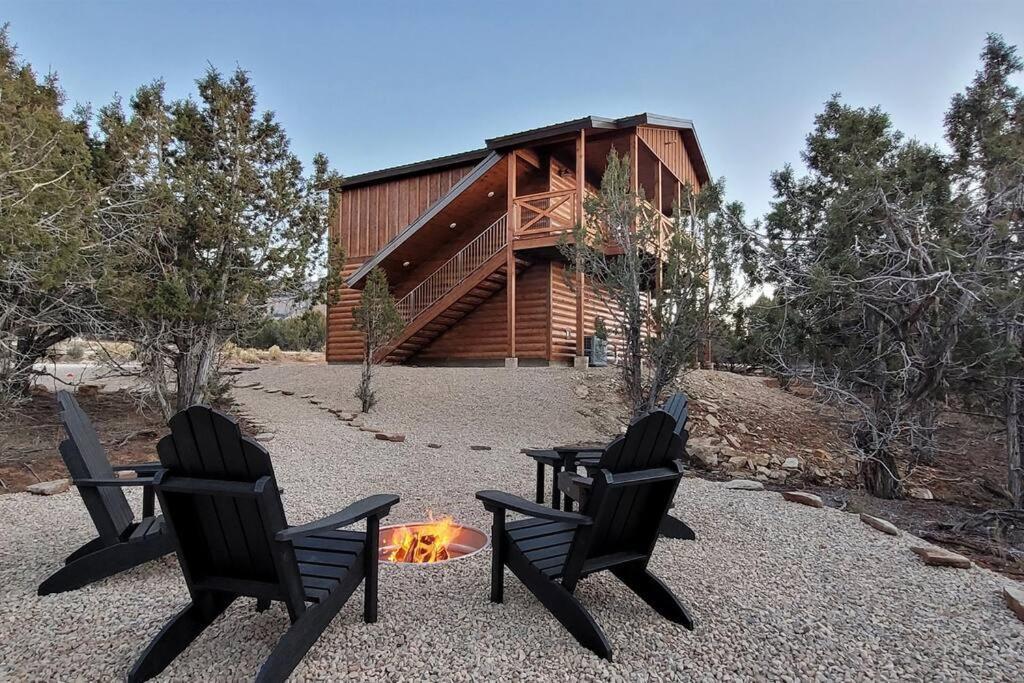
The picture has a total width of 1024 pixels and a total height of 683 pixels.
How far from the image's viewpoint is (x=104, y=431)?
686 cm

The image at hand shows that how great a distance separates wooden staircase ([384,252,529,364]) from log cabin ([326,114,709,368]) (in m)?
0.03

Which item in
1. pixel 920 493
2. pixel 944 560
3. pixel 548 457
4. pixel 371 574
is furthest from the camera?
pixel 920 493

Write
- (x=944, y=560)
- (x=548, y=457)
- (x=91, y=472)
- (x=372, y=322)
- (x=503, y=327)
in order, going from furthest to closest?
(x=503, y=327) → (x=372, y=322) → (x=548, y=457) → (x=944, y=560) → (x=91, y=472)

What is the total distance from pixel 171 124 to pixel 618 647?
7.93 m

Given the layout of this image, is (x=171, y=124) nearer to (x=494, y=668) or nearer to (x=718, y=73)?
(x=494, y=668)

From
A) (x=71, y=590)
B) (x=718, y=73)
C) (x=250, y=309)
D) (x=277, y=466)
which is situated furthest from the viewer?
(x=718, y=73)

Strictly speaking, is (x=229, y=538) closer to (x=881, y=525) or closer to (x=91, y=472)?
(x=91, y=472)

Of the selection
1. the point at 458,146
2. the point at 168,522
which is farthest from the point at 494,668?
the point at 458,146

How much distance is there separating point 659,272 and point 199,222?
574 cm

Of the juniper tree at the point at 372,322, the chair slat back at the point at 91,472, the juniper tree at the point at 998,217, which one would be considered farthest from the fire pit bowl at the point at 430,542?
the juniper tree at the point at 372,322

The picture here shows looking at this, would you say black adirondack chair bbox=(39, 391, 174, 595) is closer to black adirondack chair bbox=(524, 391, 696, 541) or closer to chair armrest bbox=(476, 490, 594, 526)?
chair armrest bbox=(476, 490, 594, 526)

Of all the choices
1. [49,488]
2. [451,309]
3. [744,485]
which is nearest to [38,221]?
[49,488]

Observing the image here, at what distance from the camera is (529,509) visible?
7.66 feet

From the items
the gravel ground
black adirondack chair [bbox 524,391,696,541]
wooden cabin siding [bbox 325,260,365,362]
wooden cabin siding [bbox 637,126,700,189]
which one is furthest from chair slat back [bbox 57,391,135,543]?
wooden cabin siding [bbox 637,126,700,189]
